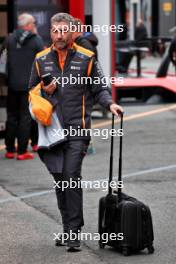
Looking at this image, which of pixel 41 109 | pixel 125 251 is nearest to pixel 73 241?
pixel 125 251

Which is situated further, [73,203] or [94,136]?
[94,136]

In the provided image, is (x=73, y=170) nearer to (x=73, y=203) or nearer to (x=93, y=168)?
(x=73, y=203)

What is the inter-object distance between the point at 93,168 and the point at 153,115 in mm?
5571

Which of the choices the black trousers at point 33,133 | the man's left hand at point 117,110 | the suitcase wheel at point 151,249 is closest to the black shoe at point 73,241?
the suitcase wheel at point 151,249

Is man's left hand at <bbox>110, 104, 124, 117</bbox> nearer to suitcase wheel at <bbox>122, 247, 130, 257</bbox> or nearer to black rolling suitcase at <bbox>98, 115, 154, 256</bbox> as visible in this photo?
black rolling suitcase at <bbox>98, 115, 154, 256</bbox>

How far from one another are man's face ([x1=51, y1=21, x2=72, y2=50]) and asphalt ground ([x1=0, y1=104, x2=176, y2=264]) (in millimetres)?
1589

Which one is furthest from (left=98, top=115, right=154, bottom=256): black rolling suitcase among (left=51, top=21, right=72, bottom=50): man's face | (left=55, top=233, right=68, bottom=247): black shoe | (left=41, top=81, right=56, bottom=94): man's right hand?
(left=51, top=21, right=72, bottom=50): man's face

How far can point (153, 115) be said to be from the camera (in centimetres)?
1698

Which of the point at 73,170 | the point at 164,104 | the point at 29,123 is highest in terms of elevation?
the point at 73,170

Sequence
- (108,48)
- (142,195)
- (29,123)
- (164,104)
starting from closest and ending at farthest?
(142,195) < (29,123) < (108,48) < (164,104)

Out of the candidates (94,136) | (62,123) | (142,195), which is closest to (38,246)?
(62,123)

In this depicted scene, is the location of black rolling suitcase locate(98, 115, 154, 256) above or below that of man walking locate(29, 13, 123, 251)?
below

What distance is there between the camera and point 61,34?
23.6 ft

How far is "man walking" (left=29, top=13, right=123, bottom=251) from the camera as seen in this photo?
7.28 m
